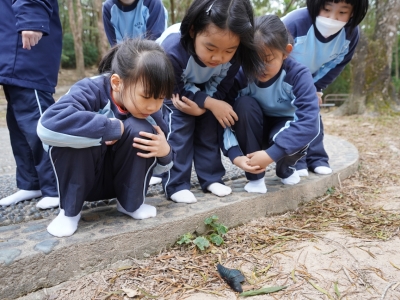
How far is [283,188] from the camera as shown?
208 centimetres

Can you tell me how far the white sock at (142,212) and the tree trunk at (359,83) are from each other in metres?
5.34

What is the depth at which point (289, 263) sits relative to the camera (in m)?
1.48

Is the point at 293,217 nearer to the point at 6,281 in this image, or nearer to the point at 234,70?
the point at 234,70

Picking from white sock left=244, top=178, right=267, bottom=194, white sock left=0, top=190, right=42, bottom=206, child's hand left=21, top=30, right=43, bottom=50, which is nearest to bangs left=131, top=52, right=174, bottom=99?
child's hand left=21, top=30, right=43, bottom=50

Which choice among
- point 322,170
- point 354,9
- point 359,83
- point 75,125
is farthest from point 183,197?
point 359,83

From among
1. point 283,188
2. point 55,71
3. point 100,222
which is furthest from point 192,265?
point 55,71

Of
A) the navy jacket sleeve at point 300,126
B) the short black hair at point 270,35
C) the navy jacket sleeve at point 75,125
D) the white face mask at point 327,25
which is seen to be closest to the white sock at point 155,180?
the navy jacket sleeve at point 300,126

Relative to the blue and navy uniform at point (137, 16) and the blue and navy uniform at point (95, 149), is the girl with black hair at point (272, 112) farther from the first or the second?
the blue and navy uniform at point (137, 16)

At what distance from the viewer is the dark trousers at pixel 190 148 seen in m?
1.92

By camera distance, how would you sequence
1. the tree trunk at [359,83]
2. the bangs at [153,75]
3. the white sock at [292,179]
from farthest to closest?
the tree trunk at [359,83] < the white sock at [292,179] < the bangs at [153,75]

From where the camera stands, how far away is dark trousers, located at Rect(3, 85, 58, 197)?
178 centimetres

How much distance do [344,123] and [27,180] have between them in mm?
4741

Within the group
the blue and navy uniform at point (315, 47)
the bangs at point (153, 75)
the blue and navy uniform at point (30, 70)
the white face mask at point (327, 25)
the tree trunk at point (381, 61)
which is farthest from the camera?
the tree trunk at point (381, 61)

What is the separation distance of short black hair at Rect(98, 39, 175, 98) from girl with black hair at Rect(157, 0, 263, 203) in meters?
0.33
